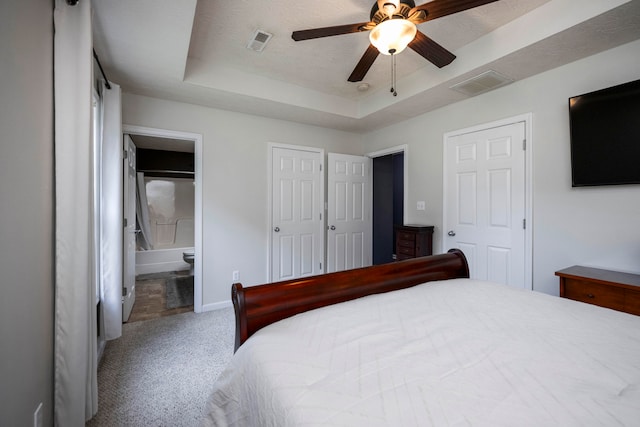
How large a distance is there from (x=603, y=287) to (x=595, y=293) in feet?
0.23

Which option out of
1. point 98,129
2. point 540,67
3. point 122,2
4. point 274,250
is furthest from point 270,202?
point 540,67

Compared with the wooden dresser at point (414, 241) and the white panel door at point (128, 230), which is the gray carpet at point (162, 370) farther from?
the wooden dresser at point (414, 241)

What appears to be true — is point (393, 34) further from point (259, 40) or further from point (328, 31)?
point (259, 40)

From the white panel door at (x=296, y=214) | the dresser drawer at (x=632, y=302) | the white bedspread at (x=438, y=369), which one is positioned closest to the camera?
the white bedspread at (x=438, y=369)

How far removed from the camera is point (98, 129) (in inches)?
91.8

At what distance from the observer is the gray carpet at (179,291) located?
11.7 feet

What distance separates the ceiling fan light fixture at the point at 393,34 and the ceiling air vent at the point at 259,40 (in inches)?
43.7

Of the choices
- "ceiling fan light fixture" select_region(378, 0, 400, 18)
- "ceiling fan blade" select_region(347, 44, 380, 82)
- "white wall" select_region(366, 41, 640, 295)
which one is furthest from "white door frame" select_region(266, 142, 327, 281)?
"ceiling fan light fixture" select_region(378, 0, 400, 18)

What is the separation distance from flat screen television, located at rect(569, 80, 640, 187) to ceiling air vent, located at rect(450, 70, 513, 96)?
599 mm

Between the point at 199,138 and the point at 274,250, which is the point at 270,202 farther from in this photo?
the point at 199,138

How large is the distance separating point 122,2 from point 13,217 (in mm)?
1443

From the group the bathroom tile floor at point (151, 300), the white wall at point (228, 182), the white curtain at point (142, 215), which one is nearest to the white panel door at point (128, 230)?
the bathroom tile floor at point (151, 300)

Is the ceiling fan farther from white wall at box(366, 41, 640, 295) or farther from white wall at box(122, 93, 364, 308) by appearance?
white wall at box(122, 93, 364, 308)

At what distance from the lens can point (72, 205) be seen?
1416 millimetres
